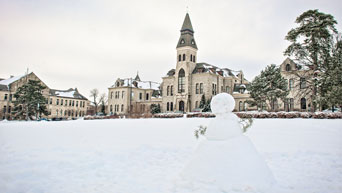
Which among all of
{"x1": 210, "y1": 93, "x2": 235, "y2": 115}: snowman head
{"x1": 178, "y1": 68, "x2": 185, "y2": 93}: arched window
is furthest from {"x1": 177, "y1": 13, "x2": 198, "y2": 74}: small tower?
{"x1": 210, "y1": 93, "x2": 235, "y2": 115}: snowman head

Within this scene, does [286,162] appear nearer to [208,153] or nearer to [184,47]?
[208,153]

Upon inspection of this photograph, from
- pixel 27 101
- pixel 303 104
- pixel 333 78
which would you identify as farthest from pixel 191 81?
pixel 333 78

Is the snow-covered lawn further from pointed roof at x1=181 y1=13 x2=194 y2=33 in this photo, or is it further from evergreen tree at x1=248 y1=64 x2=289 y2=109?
pointed roof at x1=181 y1=13 x2=194 y2=33

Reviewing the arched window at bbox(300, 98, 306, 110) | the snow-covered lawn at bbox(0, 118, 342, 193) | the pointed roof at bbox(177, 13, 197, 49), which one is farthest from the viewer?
the pointed roof at bbox(177, 13, 197, 49)

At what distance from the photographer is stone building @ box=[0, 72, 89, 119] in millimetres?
54656

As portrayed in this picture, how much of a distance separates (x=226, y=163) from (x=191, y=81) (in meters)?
41.9

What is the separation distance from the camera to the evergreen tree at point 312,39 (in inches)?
890

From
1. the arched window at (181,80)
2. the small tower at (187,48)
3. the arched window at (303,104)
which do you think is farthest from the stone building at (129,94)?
the arched window at (303,104)

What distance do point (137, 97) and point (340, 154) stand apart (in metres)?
51.4

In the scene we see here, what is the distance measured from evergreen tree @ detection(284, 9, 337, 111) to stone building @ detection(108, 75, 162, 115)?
112 ft

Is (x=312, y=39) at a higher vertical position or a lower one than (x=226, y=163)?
higher

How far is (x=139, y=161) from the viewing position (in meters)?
8.59

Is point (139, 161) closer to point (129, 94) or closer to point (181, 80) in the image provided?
point (181, 80)

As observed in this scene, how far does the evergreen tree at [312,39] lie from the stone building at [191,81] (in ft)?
65.2
